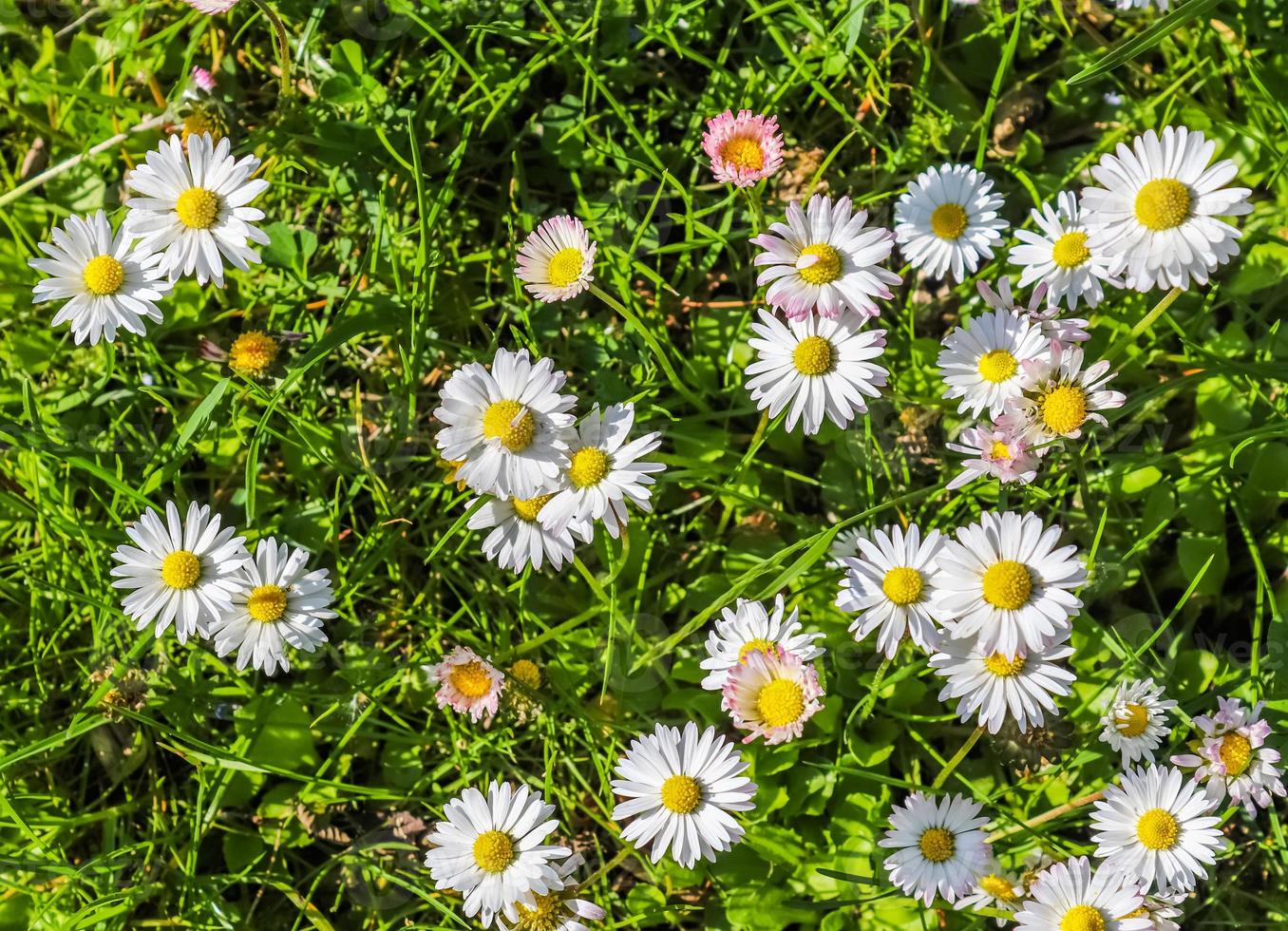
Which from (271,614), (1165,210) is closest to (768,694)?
(271,614)

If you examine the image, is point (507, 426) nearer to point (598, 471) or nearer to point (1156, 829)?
point (598, 471)

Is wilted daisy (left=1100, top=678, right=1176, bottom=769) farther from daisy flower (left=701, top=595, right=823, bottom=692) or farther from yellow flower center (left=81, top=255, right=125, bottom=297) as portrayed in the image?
yellow flower center (left=81, top=255, right=125, bottom=297)

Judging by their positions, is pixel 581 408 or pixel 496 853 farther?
pixel 581 408

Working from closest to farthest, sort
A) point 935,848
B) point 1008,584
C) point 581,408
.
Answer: point 1008,584 → point 935,848 → point 581,408

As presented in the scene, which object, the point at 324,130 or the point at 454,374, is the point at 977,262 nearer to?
the point at 454,374

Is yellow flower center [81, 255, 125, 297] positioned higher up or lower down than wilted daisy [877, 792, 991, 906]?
higher up

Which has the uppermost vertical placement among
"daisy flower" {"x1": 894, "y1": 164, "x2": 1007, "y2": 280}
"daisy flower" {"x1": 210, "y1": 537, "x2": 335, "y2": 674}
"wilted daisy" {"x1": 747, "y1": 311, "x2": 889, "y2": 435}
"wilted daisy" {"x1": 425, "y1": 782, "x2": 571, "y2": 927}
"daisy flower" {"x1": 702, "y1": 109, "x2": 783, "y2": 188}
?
"daisy flower" {"x1": 894, "y1": 164, "x2": 1007, "y2": 280}

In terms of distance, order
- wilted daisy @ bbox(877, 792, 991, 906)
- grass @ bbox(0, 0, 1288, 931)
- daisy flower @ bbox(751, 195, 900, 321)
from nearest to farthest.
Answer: daisy flower @ bbox(751, 195, 900, 321) < wilted daisy @ bbox(877, 792, 991, 906) < grass @ bbox(0, 0, 1288, 931)

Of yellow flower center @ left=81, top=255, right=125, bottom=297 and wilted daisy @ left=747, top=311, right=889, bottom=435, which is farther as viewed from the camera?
yellow flower center @ left=81, top=255, right=125, bottom=297

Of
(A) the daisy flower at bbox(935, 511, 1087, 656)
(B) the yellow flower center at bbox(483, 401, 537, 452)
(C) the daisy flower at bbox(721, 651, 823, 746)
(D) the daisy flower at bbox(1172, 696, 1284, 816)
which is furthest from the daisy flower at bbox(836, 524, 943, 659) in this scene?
(B) the yellow flower center at bbox(483, 401, 537, 452)
